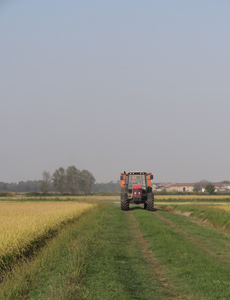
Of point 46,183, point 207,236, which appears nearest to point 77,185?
point 46,183

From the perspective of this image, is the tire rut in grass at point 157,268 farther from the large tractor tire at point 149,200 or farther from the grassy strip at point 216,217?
the large tractor tire at point 149,200

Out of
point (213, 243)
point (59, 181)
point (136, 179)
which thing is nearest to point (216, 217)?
point (136, 179)

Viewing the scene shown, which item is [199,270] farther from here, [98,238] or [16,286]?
[98,238]

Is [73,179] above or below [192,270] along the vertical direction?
above

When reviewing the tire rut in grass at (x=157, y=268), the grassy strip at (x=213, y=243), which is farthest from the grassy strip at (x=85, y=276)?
the grassy strip at (x=213, y=243)

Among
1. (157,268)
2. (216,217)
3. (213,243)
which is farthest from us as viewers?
(216,217)

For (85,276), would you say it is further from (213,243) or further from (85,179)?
(85,179)

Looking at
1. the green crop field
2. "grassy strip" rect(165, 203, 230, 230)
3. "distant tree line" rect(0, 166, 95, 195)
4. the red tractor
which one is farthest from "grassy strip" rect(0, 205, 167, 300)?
"distant tree line" rect(0, 166, 95, 195)

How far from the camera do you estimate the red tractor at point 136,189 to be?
3136 centimetres

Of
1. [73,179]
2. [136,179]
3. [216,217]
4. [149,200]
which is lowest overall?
[216,217]

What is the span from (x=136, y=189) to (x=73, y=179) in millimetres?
103528

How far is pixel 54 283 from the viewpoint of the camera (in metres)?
7.84

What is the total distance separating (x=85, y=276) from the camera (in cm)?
868

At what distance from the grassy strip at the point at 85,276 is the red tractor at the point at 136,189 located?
1768cm
